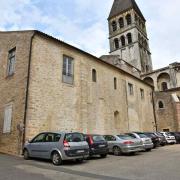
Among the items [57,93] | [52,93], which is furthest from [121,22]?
[52,93]

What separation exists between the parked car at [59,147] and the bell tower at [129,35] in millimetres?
41665

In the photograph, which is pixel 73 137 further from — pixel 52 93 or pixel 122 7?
pixel 122 7

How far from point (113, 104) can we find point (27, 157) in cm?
1112

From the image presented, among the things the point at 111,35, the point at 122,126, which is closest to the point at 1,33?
the point at 122,126

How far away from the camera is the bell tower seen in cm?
5138

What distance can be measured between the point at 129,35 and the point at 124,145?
44829 mm

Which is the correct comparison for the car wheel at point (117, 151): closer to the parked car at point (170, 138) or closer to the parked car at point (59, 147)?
the parked car at point (59, 147)

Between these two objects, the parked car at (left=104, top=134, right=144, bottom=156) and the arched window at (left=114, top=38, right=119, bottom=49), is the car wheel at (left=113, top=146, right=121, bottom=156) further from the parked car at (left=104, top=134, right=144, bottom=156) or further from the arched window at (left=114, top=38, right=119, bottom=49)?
the arched window at (left=114, top=38, right=119, bottom=49)

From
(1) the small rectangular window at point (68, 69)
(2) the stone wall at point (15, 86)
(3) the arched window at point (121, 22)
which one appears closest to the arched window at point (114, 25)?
(3) the arched window at point (121, 22)

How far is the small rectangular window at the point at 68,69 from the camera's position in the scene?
16.3 meters

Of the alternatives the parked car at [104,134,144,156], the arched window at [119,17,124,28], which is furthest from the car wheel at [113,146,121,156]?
the arched window at [119,17,124,28]

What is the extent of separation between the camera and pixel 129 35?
5356cm

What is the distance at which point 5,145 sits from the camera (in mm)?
13836

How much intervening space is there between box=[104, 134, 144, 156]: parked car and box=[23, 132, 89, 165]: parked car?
357 cm
